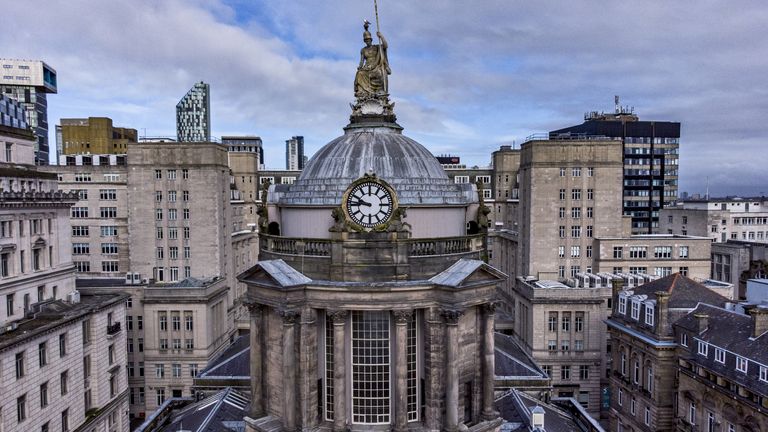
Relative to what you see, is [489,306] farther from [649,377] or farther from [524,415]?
[649,377]

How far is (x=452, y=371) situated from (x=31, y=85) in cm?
15342

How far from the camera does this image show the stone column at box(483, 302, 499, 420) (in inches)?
1185

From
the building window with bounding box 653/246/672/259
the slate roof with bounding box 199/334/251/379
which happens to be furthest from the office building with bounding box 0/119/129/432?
the building window with bounding box 653/246/672/259

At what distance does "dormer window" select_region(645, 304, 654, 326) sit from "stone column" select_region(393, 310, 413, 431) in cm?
3645

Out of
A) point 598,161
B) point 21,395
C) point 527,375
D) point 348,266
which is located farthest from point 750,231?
point 21,395

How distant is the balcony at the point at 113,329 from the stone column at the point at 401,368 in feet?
140

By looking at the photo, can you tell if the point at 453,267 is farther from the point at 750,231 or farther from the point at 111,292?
the point at 750,231

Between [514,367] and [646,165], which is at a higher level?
[646,165]

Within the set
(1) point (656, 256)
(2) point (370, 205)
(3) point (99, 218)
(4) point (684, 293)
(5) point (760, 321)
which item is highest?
(2) point (370, 205)

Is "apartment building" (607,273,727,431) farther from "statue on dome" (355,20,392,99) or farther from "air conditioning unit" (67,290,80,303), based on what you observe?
"air conditioning unit" (67,290,80,303)

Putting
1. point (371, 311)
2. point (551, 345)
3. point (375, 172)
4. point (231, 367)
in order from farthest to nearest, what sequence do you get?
point (551, 345), point (231, 367), point (375, 172), point (371, 311)

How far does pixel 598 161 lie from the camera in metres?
73.9

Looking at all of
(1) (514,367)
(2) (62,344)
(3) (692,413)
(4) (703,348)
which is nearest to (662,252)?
(4) (703,348)

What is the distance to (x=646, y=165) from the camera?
124 metres
